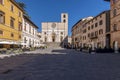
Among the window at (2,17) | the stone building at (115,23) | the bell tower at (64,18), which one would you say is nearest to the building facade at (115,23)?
the stone building at (115,23)

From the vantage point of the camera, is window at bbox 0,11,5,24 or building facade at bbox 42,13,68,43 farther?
building facade at bbox 42,13,68,43

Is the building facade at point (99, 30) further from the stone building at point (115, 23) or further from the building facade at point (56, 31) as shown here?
the building facade at point (56, 31)

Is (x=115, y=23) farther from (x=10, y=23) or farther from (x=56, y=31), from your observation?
(x=56, y=31)

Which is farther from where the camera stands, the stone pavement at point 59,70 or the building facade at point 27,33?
the building facade at point 27,33

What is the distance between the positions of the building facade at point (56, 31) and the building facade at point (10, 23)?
6488cm

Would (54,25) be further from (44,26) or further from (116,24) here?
(116,24)

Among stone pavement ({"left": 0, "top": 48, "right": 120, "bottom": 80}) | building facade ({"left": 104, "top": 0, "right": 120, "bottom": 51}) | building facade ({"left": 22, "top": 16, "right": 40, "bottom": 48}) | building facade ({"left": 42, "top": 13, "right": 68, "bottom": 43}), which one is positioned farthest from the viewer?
building facade ({"left": 42, "top": 13, "right": 68, "bottom": 43})

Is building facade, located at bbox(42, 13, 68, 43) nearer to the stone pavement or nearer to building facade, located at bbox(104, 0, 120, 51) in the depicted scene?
building facade, located at bbox(104, 0, 120, 51)

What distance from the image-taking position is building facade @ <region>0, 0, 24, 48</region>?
32319mm

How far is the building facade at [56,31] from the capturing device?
110 metres

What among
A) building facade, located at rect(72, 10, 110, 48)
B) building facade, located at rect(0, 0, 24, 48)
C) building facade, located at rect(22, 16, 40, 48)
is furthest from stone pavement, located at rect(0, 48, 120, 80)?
building facade, located at rect(72, 10, 110, 48)

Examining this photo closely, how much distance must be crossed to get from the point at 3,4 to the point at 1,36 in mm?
5624

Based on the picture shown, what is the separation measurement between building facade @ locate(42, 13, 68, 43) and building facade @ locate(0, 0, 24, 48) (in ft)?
213

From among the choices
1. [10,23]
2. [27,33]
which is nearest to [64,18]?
[27,33]
